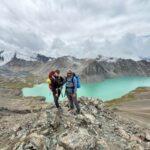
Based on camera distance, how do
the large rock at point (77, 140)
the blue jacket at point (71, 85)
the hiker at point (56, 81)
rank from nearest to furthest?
the large rock at point (77, 140) < the blue jacket at point (71, 85) < the hiker at point (56, 81)

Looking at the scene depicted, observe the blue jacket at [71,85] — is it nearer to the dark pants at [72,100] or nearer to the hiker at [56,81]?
the dark pants at [72,100]

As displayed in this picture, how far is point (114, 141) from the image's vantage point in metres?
25.1

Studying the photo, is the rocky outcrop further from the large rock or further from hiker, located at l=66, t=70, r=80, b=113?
hiker, located at l=66, t=70, r=80, b=113

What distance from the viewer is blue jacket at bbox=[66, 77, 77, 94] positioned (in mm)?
25745

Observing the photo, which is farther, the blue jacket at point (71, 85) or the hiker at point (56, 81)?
the hiker at point (56, 81)

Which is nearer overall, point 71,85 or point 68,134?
point 68,134

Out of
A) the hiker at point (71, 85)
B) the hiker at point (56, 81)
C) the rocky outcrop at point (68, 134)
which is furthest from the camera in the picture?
the hiker at point (56, 81)

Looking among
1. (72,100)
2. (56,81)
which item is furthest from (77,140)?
(56,81)

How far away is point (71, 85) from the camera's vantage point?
2594 cm

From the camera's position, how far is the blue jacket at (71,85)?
25.7 meters

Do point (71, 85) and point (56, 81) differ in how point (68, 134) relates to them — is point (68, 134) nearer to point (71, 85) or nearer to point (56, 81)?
point (71, 85)

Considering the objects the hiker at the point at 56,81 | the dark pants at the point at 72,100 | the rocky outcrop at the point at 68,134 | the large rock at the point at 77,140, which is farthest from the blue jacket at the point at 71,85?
the large rock at the point at 77,140

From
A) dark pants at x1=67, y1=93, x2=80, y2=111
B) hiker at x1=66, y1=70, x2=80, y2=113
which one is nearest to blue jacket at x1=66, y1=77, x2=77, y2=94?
hiker at x1=66, y1=70, x2=80, y2=113

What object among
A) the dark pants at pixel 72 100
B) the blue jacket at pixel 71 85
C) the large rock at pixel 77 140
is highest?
the blue jacket at pixel 71 85
